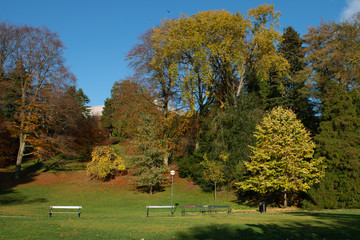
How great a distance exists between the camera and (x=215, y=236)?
9039 millimetres

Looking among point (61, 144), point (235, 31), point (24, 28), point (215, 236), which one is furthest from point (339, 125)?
point (24, 28)

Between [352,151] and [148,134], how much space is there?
18491 millimetres

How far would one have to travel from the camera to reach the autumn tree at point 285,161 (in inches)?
810

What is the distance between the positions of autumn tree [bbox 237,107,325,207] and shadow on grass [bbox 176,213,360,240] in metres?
9.35

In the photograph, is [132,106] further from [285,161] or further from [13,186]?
[285,161]

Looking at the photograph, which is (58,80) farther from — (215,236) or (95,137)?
(215,236)

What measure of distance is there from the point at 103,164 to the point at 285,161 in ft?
66.4

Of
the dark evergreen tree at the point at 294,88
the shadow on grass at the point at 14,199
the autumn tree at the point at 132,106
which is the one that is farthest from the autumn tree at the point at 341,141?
the shadow on grass at the point at 14,199

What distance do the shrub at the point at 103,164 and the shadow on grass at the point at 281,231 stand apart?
2323 cm

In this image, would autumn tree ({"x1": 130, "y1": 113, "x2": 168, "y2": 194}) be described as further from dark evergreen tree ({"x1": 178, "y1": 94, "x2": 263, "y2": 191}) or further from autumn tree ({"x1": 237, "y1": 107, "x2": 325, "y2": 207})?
autumn tree ({"x1": 237, "y1": 107, "x2": 325, "y2": 207})

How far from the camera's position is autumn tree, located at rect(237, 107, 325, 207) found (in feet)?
67.5

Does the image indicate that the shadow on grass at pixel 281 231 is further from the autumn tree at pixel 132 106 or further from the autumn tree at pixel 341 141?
the autumn tree at pixel 132 106

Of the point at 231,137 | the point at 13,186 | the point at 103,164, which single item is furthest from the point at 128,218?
the point at 13,186

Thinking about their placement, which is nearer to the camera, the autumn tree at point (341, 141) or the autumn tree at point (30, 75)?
the autumn tree at point (341, 141)
